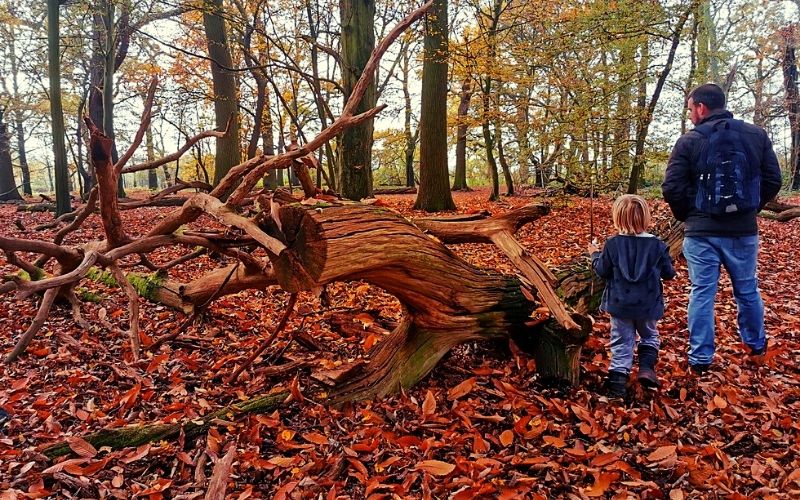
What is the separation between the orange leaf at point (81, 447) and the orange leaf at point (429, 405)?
71.1 inches

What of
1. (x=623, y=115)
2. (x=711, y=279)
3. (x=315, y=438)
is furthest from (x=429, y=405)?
(x=623, y=115)

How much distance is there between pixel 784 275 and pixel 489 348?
15.3 ft

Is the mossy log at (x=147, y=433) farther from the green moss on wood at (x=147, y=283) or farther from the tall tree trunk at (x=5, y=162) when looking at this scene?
the tall tree trunk at (x=5, y=162)

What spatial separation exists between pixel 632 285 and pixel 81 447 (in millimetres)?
3368

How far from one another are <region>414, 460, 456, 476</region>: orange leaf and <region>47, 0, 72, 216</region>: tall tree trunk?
9.42 metres

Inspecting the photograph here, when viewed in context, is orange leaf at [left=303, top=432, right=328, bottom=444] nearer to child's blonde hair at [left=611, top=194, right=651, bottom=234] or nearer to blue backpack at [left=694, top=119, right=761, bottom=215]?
child's blonde hair at [left=611, top=194, right=651, bottom=234]

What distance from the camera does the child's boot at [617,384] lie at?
307 cm

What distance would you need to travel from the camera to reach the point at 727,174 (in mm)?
3244

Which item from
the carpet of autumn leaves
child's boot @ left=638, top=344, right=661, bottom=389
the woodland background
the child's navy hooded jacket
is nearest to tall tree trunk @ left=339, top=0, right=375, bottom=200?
the woodland background

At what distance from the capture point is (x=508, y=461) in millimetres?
2441

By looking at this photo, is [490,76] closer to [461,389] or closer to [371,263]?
[461,389]

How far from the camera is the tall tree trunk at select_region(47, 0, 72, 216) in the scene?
27.7 feet

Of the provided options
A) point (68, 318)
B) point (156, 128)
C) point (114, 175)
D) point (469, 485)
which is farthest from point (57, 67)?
point (156, 128)

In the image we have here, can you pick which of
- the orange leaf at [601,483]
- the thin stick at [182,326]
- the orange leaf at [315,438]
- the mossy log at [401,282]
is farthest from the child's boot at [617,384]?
the thin stick at [182,326]
